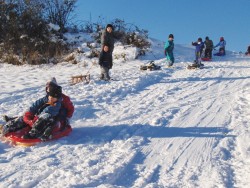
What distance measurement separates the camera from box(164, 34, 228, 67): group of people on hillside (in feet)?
51.1

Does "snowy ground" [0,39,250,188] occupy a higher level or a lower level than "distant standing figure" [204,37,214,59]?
lower

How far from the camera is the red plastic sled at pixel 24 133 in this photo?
19.1 feet

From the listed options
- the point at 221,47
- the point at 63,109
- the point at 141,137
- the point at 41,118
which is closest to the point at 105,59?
the point at 63,109

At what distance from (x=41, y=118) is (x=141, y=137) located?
1602 mm

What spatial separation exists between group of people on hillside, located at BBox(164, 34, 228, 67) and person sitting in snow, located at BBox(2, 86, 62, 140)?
31.2 ft

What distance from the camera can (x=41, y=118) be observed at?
600 cm

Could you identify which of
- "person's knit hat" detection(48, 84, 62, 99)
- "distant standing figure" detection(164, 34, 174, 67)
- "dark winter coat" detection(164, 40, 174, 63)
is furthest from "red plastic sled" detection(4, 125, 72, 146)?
"dark winter coat" detection(164, 40, 174, 63)

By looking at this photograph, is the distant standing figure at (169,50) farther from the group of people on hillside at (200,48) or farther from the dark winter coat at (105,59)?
the dark winter coat at (105,59)

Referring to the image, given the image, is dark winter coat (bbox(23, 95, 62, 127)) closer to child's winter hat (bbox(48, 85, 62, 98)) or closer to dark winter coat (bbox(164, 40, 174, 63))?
Answer: child's winter hat (bbox(48, 85, 62, 98))

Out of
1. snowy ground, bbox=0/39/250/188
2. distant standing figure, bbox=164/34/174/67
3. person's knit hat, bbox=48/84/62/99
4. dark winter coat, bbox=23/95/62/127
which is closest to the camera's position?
snowy ground, bbox=0/39/250/188

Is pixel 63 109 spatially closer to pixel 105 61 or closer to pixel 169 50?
pixel 105 61

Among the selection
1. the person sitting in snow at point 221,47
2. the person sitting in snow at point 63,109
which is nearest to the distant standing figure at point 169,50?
the person sitting in snow at point 221,47

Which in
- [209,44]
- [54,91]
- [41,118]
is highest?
[209,44]

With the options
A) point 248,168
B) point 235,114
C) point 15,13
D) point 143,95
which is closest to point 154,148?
point 248,168
